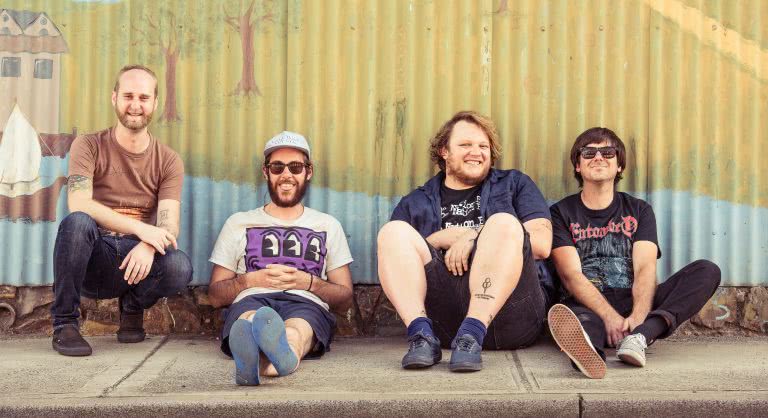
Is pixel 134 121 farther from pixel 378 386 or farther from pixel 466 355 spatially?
pixel 466 355

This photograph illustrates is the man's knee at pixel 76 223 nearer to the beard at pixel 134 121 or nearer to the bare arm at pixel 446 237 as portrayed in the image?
the beard at pixel 134 121

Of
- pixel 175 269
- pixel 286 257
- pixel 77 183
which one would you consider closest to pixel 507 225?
pixel 286 257

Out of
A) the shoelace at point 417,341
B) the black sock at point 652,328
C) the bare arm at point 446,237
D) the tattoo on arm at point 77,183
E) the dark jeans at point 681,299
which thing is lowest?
the shoelace at point 417,341

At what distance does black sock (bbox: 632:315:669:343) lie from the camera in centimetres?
483

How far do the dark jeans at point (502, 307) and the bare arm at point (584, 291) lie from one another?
1.00 ft

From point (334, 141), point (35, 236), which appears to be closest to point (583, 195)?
point (334, 141)

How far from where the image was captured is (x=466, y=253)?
481 centimetres

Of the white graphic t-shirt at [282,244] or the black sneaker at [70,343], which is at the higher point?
the white graphic t-shirt at [282,244]

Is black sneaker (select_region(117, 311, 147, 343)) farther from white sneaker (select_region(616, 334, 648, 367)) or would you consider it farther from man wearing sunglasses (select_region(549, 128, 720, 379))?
white sneaker (select_region(616, 334, 648, 367))

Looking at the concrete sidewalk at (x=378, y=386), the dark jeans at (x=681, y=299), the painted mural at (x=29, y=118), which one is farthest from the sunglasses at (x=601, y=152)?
the painted mural at (x=29, y=118)

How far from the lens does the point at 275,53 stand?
5973 mm

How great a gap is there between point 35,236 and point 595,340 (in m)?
3.52

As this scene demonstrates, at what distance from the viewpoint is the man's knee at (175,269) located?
5223 millimetres

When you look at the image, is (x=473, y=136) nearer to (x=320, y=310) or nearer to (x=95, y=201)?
(x=320, y=310)
